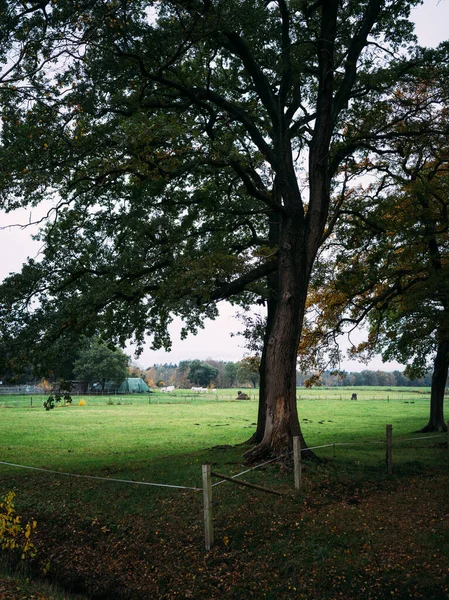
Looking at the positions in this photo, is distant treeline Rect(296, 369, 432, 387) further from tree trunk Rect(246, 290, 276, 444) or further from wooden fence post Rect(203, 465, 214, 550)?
wooden fence post Rect(203, 465, 214, 550)

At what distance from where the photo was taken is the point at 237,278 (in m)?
15.2

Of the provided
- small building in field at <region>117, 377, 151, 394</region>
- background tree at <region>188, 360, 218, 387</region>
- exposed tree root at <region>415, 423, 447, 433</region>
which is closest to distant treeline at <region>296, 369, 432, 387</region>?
background tree at <region>188, 360, 218, 387</region>

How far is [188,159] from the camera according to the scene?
13406 mm

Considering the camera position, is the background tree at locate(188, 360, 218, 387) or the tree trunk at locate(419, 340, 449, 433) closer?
the tree trunk at locate(419, 340, 449, 433)

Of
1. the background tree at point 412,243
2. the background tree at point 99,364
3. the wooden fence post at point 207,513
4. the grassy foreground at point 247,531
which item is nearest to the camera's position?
the grassy foreground at point 247,531

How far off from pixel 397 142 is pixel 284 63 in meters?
6.28

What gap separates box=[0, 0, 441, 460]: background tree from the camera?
11683 mm

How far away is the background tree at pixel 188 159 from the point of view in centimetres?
1168

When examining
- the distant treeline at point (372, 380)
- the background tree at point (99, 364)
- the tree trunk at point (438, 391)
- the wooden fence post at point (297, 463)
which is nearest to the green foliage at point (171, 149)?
the wooden fence post at point (297, 463)

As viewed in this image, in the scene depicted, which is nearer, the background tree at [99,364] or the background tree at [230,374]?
the background tree at [99,364]

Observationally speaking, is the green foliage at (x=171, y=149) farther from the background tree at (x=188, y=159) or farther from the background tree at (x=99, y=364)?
the background tree at (x=99, y=364)

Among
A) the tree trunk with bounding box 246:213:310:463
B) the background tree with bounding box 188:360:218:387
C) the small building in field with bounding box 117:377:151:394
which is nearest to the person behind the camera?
the tree trunk with bounding box 246:213:310:463

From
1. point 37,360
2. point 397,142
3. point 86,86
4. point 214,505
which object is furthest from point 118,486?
point 397,142

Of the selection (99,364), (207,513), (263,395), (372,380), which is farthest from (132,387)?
(372,380)
